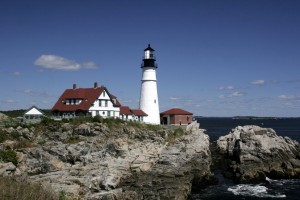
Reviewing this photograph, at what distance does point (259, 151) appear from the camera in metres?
42.2

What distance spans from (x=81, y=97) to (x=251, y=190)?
27.3 metres

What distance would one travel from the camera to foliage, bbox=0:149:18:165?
91.8 feet

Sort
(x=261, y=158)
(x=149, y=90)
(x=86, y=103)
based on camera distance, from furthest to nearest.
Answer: (x=149, y=90) → (x=86, y=103) → (x=261, y=158)

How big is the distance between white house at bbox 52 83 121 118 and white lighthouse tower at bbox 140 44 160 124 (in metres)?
4.90

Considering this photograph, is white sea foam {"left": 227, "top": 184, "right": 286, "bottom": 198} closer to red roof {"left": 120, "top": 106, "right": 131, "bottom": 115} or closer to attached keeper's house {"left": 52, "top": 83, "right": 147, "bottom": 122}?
attached keeper's house {"left": 52, "top": 83, "right": 147, "bottom": 122}

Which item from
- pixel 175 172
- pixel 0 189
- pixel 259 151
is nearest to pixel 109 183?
pixel 175 172

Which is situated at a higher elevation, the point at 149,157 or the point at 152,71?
the point at 152,71

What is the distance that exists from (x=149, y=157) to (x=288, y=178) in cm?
1736

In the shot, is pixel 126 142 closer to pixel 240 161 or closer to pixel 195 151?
pixel 195 151

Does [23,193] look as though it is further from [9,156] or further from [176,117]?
[176,117]

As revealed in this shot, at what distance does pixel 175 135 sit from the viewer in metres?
46.0

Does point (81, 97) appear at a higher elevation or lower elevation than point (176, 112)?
higher

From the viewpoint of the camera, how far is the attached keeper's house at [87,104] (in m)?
47.8

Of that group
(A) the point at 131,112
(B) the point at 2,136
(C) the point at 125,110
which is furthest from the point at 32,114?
(A) the point at 131,112
